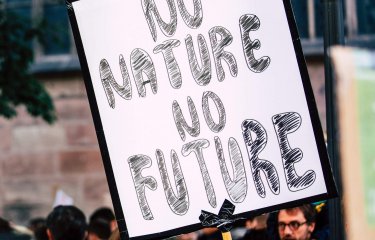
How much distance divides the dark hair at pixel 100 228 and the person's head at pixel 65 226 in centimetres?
71

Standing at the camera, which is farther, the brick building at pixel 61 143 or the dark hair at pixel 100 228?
the brick building at pixel 61 143

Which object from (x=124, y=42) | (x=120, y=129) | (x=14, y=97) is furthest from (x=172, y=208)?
(x=14, y=97)

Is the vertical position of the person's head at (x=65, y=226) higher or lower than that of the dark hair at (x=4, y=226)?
higher

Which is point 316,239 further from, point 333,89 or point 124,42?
point 124,42

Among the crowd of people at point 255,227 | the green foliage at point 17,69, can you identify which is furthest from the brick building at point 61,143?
the crowd of people at point 255,227

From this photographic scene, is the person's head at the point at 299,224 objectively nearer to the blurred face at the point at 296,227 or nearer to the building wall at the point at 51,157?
the blurred face at the point at 296,227

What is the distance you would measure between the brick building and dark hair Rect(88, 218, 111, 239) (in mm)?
6576

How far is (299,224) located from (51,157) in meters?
8.28

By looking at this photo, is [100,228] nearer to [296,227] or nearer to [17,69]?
[296,227]

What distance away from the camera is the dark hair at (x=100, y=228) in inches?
228

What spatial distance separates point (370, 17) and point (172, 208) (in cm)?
940

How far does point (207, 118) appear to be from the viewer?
3.71 meters

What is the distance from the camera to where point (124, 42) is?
12.4 feet

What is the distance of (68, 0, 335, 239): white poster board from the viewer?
12.0 feet
